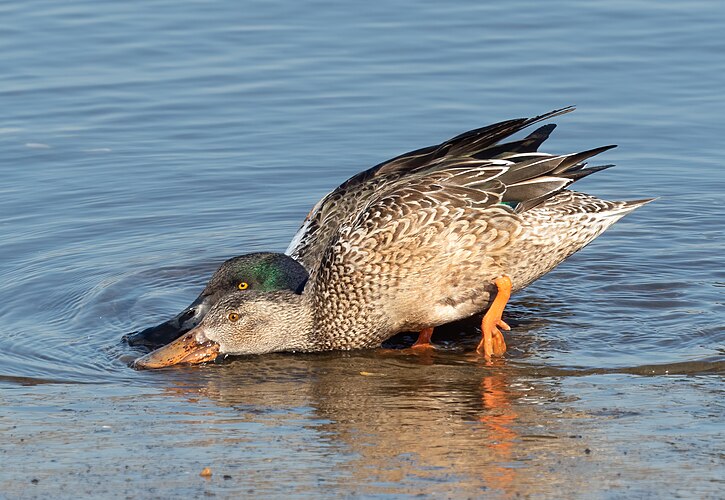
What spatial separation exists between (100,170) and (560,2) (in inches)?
236

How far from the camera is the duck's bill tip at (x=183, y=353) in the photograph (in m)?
7.57

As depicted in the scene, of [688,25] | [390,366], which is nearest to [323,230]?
[390,366]

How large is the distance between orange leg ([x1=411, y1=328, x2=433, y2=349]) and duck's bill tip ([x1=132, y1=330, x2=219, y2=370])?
4.01 ft

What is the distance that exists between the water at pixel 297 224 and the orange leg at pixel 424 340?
111 mm

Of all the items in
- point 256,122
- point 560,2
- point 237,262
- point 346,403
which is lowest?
point 346,403

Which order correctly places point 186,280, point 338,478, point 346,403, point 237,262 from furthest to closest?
1. point 186,280
2. point 237,262
3. point 346,403
4. point 338,478

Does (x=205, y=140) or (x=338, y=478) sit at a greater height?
(x=205, y=140)

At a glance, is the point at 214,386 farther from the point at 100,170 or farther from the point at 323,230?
the point at 100,170

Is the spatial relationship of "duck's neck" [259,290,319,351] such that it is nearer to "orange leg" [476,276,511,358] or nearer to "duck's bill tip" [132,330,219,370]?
"duck's bill tip" [132,330,219,370]

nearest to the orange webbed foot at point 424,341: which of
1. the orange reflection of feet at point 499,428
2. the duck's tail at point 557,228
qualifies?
the duck's tail at point 557,228

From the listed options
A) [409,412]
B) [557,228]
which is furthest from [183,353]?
[557,228]

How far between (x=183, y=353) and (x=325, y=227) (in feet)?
4.58

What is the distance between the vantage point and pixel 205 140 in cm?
1216

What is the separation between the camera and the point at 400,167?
8.25m
